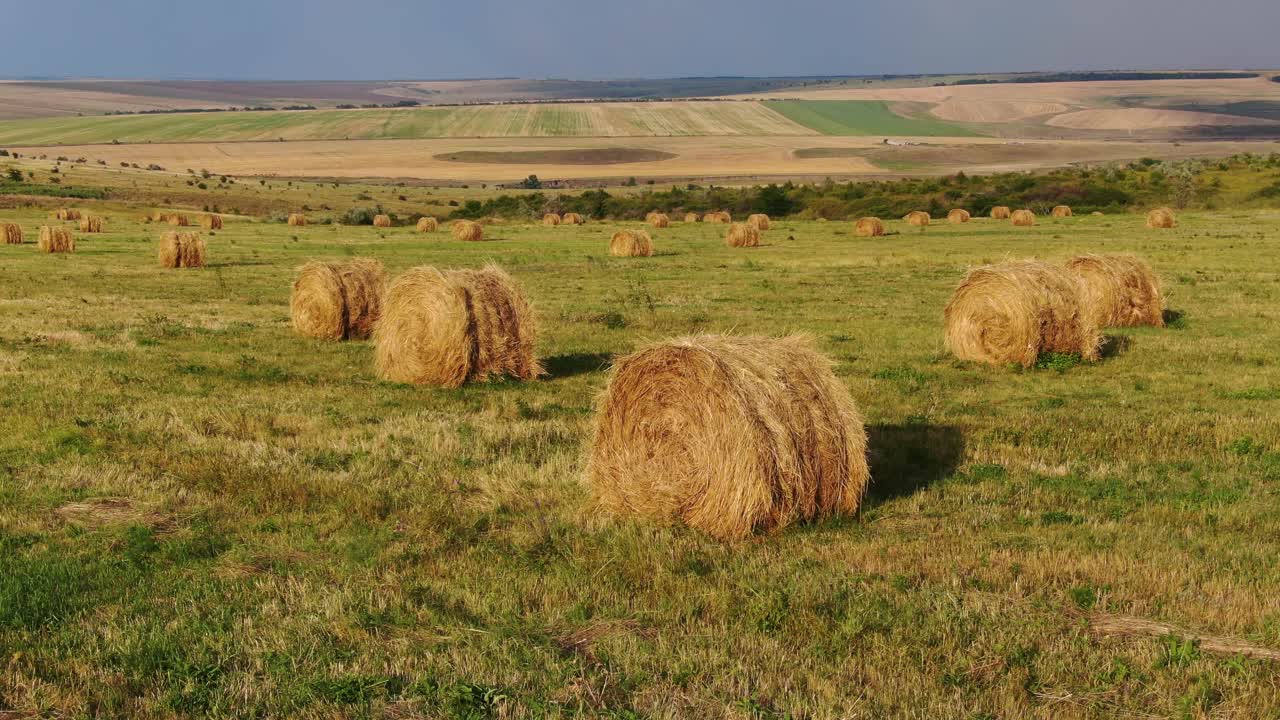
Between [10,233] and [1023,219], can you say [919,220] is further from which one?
[10,233]

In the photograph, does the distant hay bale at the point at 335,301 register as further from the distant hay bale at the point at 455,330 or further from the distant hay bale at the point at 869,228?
the distant hay bale at the point at 869,228

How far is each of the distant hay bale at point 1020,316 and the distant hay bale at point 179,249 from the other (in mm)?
26947

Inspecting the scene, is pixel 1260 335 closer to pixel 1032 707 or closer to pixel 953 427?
pixel 953 427

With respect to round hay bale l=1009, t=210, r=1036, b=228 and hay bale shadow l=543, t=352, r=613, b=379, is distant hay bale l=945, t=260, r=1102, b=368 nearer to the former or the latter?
hay bale shadow l=543, t=352, r=613, b=379

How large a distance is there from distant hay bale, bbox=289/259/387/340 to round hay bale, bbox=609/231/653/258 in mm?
21093

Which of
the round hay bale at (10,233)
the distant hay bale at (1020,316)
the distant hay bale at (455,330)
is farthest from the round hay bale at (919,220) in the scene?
the distant hay bale at (455,330)

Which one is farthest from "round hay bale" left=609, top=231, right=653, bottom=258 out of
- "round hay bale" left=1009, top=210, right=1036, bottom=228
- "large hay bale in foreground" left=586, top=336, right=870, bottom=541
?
"large hay bale in foreground" left=586, top=336, right=870, bottom=541

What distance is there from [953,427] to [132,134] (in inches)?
7790

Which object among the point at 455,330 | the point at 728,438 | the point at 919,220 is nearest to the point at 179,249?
the point at 455,330

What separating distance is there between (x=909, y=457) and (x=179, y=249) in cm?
3101

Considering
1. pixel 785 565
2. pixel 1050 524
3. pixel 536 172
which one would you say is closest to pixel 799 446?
pixel 785 565

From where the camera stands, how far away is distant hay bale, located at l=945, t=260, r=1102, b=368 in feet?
61.8

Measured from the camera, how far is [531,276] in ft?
118

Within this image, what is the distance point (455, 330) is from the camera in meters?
16.9
